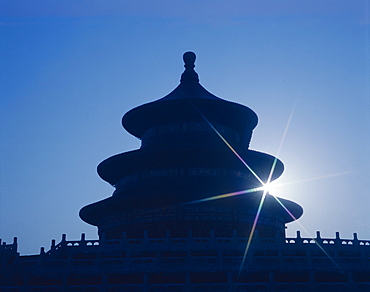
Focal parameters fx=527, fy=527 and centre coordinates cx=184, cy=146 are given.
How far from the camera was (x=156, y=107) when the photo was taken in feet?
121

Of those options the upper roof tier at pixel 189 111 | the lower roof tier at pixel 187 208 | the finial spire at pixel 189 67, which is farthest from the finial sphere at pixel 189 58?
the lower roof tier at pixel 187 208

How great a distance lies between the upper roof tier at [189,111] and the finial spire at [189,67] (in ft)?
2.10

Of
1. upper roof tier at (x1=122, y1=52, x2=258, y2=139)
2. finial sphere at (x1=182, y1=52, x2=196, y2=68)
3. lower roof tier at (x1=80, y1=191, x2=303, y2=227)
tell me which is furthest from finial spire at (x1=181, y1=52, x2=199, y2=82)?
lower roof tier at (x1=80, y1=191, x2=303, y2=227)

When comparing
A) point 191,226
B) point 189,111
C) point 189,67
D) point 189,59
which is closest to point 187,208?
point 191,226

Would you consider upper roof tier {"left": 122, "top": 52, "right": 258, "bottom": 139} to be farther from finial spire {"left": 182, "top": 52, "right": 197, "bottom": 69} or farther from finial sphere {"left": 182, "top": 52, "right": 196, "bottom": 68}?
finial sphere {"left": 182, "top": 52, "right": 196, "bottom": 68}

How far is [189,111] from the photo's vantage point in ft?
122

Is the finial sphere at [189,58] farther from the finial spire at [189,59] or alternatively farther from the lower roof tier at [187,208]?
the lower roof tier at [187,208]

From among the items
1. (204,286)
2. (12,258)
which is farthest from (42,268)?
(204,286)

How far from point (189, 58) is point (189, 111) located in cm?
595

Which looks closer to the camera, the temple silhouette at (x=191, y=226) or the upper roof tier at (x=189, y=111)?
the temple silhouette at (x=191, y=226)

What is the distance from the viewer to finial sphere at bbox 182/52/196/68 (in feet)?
135

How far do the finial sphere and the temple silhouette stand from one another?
95 millimetres

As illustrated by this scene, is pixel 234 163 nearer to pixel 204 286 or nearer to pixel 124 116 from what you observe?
pixel 124 116

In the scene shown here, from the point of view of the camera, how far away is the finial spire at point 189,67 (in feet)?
134
